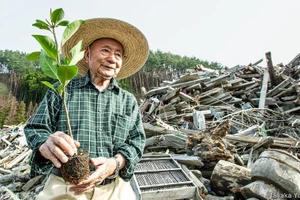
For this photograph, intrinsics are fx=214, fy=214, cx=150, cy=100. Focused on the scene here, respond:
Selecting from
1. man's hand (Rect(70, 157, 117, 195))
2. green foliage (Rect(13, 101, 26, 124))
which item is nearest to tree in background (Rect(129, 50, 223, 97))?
green foliage (Rect(13, 101, 26, 124))

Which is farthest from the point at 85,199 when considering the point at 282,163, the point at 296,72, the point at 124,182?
the point at 296,72

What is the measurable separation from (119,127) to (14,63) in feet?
222

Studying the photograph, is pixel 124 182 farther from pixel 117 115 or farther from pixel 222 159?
pixel 222 159

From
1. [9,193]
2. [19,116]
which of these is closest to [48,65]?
[9,193]

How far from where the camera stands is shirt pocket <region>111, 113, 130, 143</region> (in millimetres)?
1796

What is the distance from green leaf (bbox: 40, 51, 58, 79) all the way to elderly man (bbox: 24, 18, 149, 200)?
1.34ft

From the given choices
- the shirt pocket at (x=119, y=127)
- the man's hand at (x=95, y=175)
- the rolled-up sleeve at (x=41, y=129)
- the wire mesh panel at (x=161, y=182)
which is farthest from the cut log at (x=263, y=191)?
the rolled-up sleeve at (x=41, y=129)

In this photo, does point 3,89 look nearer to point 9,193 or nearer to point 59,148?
point 9,193

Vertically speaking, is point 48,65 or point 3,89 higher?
point 3,89

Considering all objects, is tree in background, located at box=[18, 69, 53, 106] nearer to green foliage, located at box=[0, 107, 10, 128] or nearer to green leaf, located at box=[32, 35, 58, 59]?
green foliage, located at box=[0, 107, 10, 128]

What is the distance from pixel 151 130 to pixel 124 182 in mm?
3720

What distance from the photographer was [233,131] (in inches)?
239

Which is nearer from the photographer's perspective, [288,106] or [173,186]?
[173,186]

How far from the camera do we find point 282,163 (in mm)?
2832
